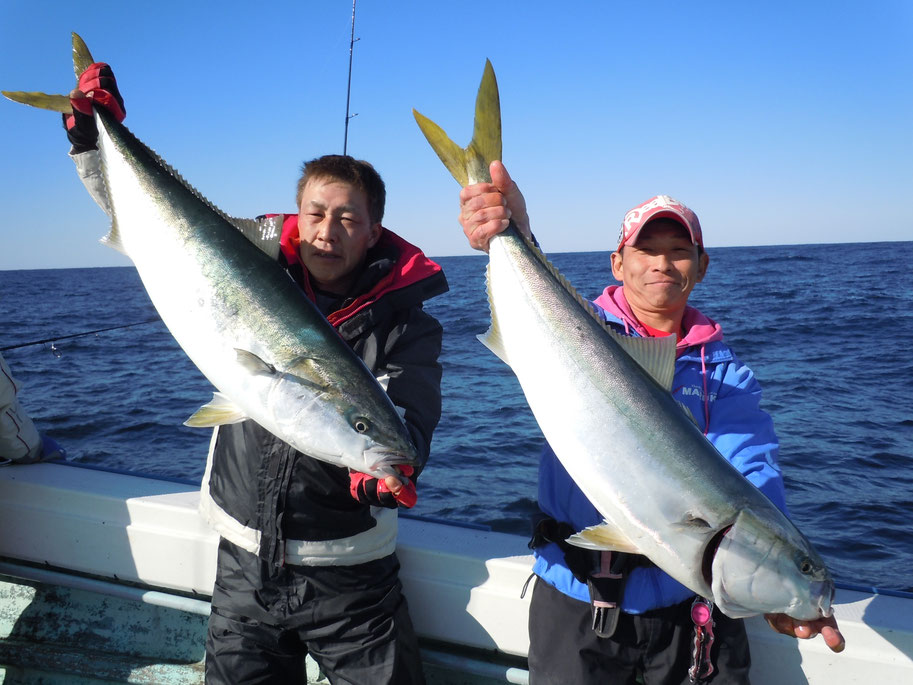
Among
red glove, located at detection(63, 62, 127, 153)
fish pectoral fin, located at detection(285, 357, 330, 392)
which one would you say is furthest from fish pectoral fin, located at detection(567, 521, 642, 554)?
red glove, located at detection(63, 62, 127, 153)

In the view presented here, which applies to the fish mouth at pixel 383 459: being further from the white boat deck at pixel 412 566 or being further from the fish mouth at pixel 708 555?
the white boat deck at pixel 412 566

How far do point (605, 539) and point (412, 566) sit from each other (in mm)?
1529

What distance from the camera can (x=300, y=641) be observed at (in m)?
2.79

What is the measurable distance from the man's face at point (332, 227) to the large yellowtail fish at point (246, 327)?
15.1 inches

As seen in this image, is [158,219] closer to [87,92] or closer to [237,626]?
[87,92]

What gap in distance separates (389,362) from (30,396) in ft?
43.1

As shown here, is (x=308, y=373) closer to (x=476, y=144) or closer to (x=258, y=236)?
(x=258, y=236)

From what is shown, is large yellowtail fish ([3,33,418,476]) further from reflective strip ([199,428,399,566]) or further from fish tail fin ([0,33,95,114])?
reflective strip ([199,428,399,566])

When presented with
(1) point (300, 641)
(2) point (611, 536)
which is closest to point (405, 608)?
(1) point (300, 641)

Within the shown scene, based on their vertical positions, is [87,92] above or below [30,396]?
above

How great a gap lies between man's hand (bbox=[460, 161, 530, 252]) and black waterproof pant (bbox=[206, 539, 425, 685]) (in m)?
1.45

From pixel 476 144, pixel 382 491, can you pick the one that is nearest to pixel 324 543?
pixel 382 491

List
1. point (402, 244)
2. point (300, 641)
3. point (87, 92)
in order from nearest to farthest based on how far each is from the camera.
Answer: point (87, 92), point (300, 641), point (402, 244)

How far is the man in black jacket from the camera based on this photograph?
2.63 m
